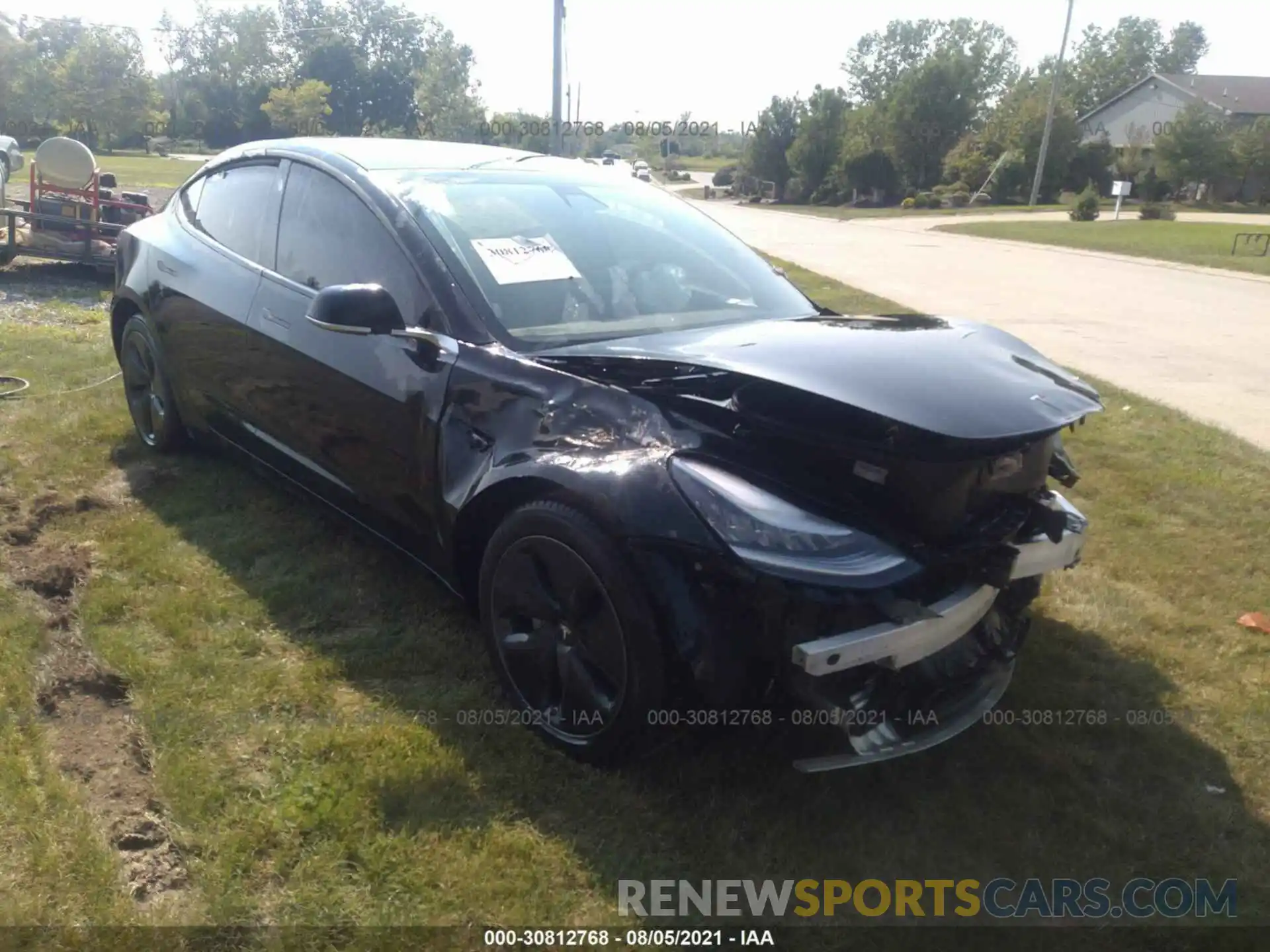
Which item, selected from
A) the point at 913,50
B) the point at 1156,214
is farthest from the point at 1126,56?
the point at 1156,214

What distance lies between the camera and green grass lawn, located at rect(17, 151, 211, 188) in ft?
96.9

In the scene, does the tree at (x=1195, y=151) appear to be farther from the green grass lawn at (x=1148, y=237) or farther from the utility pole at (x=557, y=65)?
the utility pole at (x=557, y=65)

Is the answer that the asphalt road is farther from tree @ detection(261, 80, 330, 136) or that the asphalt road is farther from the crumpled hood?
tree @ detection(261, 80, 330, 136)

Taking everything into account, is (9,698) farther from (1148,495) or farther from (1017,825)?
(1148,495)

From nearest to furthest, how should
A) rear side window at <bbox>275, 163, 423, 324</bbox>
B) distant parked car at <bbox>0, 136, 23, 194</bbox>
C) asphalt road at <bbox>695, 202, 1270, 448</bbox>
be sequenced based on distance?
rear side window at <bbox>275, 163, 423, 324</bbox> < asphalt road at <bbox>695, 202, 1270, 448</bbox> < distant parked car at <bbox>0, 136, 23, 194</bbox>

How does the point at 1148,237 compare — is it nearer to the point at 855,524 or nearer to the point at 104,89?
the point at 855,524

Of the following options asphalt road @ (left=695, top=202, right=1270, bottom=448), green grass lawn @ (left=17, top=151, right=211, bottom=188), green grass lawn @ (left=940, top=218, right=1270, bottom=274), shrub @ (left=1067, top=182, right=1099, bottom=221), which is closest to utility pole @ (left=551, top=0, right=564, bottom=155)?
asphalt road @ (left=695, top=202, right=1270, bottom=448)

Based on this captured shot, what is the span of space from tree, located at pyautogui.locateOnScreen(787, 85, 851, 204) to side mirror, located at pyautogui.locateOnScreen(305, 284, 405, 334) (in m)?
58.7

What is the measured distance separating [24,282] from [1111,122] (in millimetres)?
75670

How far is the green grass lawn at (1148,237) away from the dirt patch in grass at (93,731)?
19782 mm

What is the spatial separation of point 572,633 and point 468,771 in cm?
48

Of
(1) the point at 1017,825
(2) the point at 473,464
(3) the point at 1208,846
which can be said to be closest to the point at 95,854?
(2) the point at 473,464

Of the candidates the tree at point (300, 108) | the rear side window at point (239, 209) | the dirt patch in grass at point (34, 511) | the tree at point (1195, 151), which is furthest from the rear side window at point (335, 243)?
the tree at point (300, 108)

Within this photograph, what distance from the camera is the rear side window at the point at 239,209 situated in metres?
4.07
